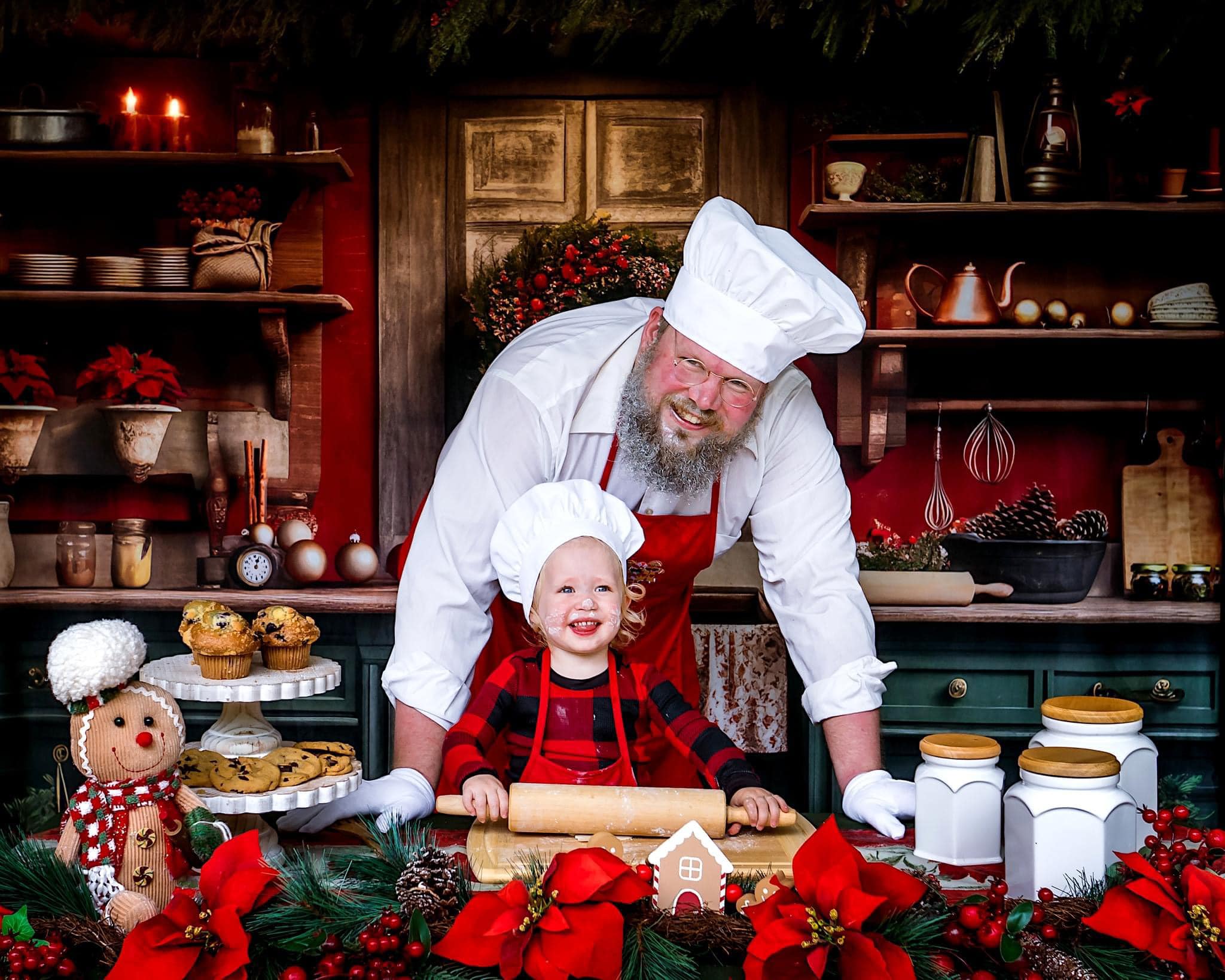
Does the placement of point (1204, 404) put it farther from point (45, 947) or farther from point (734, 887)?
point (45, 947)

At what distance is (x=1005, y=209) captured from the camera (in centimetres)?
300

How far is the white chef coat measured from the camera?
5.69 ft

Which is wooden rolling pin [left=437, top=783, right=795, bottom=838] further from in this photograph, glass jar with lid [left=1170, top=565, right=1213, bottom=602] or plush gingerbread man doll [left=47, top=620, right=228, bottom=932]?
glass jar with lid [left=1170, top=565, right=1213, bottom=602]

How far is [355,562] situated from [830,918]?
89.8 inches

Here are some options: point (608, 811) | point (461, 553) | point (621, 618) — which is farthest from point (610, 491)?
point (608, 811)

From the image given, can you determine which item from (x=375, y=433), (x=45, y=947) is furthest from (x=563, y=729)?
(x=375, y=433)

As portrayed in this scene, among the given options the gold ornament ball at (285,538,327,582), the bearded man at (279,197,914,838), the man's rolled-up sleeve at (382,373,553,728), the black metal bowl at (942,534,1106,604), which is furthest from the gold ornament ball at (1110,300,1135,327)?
the gold ornament ball at (285,538,327,582)

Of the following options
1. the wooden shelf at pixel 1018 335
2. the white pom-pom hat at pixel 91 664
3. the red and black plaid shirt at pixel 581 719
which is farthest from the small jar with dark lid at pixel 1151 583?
the white pom-pom hat at pixel 91 664

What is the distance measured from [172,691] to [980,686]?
212 centimetres

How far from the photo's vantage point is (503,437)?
185cm

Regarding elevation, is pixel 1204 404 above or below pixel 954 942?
above

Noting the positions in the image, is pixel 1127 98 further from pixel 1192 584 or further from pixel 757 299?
pixel 757 299

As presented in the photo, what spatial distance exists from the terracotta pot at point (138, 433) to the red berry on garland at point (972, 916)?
8.43 ft

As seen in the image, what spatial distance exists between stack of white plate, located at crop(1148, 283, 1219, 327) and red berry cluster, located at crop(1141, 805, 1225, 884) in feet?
7.51
